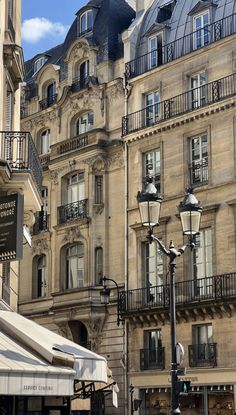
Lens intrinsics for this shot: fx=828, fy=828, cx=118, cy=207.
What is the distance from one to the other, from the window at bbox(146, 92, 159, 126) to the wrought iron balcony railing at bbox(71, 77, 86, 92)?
14.6 ft

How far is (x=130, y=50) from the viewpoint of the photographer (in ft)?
122

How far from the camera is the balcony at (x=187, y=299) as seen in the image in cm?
3038

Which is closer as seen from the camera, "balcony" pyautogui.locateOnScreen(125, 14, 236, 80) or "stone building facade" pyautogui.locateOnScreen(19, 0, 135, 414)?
"balcony" pyautogui.locateOnScreen(125, 14, 236, 80)

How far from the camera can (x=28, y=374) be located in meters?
10.2

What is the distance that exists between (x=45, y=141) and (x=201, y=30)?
1080 centimetres

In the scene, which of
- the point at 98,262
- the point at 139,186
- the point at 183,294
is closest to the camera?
the point at 183,294

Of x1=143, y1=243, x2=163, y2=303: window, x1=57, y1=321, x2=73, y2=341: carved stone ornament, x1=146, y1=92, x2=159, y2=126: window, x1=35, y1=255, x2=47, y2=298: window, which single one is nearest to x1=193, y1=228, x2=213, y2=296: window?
x1=143, y1=243, x2=163, y2=303: window

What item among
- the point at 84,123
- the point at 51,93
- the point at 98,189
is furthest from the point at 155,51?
the point at 51,93

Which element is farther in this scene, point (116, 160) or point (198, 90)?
point (116, 160)

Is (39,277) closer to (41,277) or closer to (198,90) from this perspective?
(41,277)

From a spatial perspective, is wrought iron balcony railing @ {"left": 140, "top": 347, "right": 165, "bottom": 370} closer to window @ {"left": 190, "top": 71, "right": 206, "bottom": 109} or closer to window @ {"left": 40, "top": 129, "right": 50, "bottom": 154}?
window @ {"left": 190, "top": 71, "right": 206, "bottom": 109}

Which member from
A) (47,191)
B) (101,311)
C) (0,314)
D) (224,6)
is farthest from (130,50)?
(0,314)

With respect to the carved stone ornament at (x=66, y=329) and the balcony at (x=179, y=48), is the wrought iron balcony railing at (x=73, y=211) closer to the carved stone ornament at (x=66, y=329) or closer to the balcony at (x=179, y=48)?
the carved stone ornament at (x=66, y=329)

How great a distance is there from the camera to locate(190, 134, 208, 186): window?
3278 centimetres
